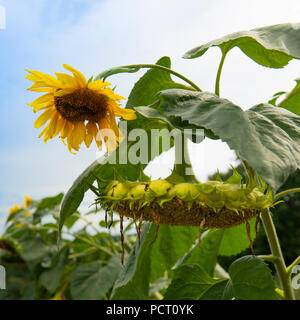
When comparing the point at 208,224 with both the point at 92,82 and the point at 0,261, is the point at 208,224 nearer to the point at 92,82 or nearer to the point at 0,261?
the point at 92,82

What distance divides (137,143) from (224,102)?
0.69ft

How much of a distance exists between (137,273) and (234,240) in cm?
26

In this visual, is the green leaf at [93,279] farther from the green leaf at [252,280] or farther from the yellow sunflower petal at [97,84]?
the yellow sunflower petal at [97,84]

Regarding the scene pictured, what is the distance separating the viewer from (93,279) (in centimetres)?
121

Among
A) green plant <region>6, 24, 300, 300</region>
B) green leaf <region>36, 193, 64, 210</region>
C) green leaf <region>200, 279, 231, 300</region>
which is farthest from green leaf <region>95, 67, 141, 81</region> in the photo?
green leaf <region>36, 193, 64, 210</region>

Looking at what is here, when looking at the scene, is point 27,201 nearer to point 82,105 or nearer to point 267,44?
point 82,105

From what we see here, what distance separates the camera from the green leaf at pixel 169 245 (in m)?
0.76

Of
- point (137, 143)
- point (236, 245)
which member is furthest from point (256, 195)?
point (236, 245)

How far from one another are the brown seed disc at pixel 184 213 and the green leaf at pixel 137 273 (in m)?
0.17

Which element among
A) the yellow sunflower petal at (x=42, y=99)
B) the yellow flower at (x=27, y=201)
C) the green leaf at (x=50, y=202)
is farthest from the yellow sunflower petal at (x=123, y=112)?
the yellow flower at (x=27, y=201)

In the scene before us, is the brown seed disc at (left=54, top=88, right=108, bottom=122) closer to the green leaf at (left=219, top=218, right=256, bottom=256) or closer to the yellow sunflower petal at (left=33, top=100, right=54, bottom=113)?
the yellow sunflower petal at (left=33, top=100, right=54, bottom=113)

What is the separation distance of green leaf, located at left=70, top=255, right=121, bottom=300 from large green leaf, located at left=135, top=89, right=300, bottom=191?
81 cm

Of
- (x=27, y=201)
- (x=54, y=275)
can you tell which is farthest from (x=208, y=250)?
(x=27, y=201)

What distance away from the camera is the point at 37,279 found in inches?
54.7
